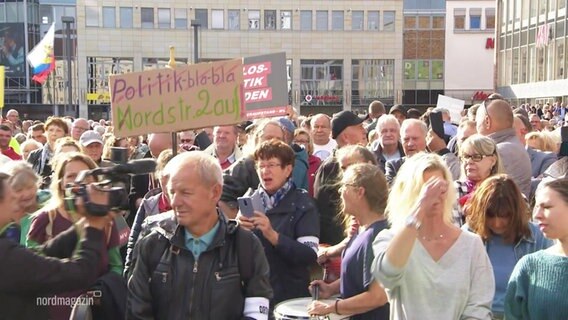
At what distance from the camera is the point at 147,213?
562 cm

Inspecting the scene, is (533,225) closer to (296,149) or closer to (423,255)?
(423,255)

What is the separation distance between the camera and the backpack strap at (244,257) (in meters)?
3.68

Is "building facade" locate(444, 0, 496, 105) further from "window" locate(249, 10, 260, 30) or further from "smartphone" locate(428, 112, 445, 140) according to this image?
"smartphone" locate(428, 112, 445, 140)

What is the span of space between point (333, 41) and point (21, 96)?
24004 millimetres

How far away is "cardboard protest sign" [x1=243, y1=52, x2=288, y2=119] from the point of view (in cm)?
1080

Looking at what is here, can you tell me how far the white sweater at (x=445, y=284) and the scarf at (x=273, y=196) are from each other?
1604 millimetres

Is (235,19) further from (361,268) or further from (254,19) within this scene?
(361,268)

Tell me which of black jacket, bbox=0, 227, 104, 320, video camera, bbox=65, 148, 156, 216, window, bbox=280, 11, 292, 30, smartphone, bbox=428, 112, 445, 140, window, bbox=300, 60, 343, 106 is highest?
window, bbox=280, 11, 292, 30

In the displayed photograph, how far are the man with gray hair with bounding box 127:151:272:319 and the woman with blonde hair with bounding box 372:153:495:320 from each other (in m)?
0.67

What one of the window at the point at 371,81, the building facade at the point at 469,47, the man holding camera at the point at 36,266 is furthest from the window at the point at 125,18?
the man holding camera at the point at 36,266

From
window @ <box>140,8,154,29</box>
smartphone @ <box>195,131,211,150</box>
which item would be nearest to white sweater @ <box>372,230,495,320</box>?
smartphone @ <box>195,131,211,150</box>

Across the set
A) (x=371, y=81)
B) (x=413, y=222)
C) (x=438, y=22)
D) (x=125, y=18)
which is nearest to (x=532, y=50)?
(x=371, y=81)

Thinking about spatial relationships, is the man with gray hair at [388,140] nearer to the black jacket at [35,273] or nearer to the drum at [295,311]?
the drum at [295,311]

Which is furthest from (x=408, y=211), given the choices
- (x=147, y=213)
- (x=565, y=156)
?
(x=565, y=156)
